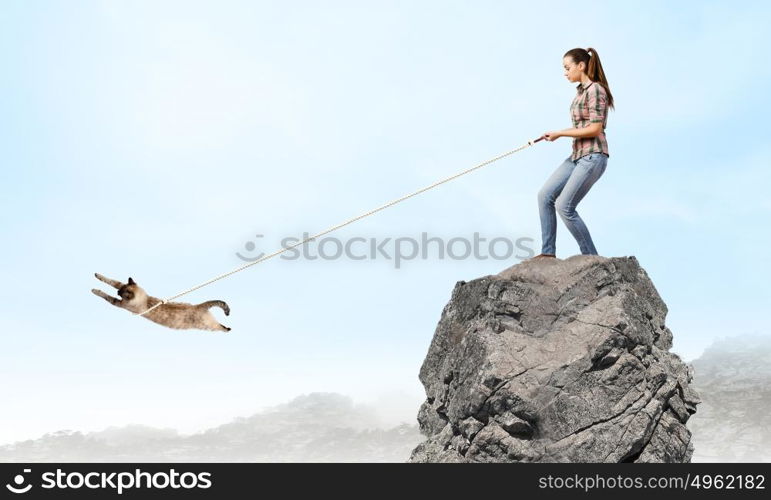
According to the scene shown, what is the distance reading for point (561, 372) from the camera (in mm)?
9711

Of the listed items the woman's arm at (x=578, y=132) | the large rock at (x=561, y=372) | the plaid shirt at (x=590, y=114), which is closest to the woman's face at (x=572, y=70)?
the plaid shirt at (x=590, y=114)

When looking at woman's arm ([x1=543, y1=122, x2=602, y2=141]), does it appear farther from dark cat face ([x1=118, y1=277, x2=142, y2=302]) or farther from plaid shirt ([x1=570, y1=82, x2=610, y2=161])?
dark cat face ([x1=118, y1=277, x2=142, y2=302])

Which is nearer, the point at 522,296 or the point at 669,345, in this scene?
the point at 522,296

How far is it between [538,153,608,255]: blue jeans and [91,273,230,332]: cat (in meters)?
4.84

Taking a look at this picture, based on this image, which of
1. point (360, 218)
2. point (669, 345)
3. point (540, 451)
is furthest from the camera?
point (669, 345)

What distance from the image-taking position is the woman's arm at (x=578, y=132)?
10.6m

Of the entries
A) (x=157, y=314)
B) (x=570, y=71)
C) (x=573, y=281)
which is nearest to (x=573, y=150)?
(x=570, y=71)

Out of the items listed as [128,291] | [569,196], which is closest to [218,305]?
[128,291]

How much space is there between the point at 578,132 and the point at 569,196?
916 millimetres

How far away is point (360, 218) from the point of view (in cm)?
1032

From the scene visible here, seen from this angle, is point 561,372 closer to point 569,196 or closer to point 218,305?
point 569,196
